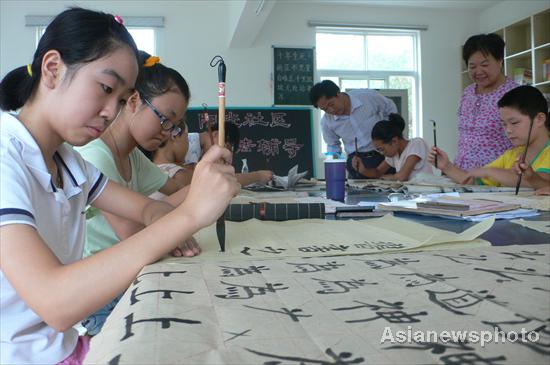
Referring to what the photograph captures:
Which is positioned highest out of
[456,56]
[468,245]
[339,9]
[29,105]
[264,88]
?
[339,9]

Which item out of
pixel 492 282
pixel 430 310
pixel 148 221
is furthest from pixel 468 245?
pixel 148 221

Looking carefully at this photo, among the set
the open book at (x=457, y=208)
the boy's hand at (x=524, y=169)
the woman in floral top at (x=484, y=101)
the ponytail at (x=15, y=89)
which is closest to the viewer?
the ponytail at (x=15, y=89)

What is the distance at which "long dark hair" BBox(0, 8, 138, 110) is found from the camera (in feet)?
2.23

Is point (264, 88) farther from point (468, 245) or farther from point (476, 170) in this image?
point (468, 245)

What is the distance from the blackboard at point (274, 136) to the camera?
442cm

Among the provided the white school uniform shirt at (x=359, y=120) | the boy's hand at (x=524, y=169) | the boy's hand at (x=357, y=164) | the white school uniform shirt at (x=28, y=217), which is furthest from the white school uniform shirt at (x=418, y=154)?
the white school uniform shirt at (x=28, y=217)

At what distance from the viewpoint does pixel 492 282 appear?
1.56 ft

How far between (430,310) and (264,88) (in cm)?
475

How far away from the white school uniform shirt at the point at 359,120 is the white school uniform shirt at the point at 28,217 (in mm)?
2766

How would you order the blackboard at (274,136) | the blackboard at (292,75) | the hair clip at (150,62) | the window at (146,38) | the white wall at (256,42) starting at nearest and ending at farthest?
the hair clip at (150,62), the blackboard at (274,136), the white wall at (256,42), the window at (146,38), the blackboard at (292,75)

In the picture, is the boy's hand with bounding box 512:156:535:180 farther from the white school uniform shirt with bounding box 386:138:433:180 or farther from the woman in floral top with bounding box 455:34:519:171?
the white school uniform shirt with bounding box 386:138:433:180

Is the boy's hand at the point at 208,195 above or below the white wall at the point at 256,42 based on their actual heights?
below

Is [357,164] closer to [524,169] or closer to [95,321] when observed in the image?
[524,169]

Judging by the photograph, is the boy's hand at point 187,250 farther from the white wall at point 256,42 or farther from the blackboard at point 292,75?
the blackboard at point 292,75
